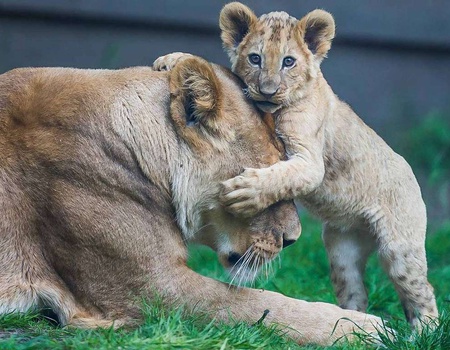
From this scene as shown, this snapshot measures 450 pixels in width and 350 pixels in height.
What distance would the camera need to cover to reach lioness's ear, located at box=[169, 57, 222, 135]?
3941 millimetres

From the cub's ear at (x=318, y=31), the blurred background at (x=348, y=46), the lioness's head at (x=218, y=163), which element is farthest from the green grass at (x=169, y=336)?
the blurred background at (x=348, y=46)

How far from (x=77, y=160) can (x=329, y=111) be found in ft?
4.71

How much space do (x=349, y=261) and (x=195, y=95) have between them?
1495 mm

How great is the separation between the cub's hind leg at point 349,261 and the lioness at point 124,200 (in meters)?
0.85

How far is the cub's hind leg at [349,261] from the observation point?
493 centimetres

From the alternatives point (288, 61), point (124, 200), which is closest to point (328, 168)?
point (288, 61)

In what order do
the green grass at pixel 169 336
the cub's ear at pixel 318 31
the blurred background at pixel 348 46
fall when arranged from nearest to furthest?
the green grass at pixel 169 336
the cub's ear at pixel 318 31
the blurred background at pixel 348 46

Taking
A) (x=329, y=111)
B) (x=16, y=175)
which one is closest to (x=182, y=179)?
(x=16, y=175)

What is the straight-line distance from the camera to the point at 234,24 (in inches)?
182

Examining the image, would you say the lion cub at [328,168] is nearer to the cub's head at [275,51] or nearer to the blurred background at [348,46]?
the cub's head at [275,51]

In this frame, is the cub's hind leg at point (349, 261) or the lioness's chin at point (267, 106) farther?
the cub's hind leg at point (349, 261)

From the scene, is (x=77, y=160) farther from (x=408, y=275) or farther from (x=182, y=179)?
(x=408, y=275)

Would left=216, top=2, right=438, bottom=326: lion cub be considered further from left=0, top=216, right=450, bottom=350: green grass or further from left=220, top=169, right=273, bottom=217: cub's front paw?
left=0, top=216, right=450, bottom=350: green grass

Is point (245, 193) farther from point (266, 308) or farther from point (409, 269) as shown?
point (409, 269)
